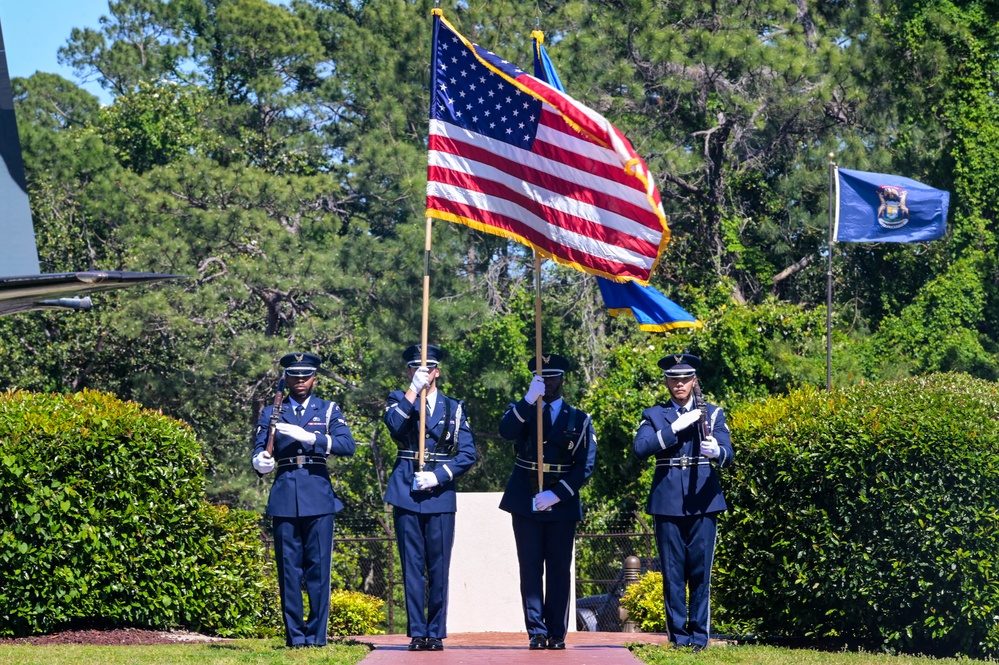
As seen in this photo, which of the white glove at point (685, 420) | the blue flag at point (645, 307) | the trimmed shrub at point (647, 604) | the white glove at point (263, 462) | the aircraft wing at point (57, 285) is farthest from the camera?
the trimmed shrub at point (647, 604)

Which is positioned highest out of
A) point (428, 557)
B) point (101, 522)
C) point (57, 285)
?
point (57, 285)

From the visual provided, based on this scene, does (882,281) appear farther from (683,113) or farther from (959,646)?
(959,646)

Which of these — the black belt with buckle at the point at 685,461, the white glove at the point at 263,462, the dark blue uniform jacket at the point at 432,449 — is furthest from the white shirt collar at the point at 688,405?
the white glove at the point at 263,462

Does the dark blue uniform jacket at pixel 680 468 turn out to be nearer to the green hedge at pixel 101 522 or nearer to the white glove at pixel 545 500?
the white glove at pixel 545 500

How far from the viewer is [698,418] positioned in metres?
8.82

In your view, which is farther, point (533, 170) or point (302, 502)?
point (533, 170)

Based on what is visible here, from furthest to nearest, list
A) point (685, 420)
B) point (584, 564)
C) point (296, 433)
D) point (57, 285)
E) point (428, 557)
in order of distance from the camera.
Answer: point (584, 564)
point (428, 557)
point (296, 433)
point (685, 420)
point (57, 285)

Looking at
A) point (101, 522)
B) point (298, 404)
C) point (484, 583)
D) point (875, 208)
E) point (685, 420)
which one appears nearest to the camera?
point (685, 420)

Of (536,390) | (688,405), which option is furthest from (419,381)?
(688,405)

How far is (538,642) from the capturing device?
29.2 ft

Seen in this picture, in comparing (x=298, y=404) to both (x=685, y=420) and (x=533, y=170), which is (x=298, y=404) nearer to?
(x=533, y=170)

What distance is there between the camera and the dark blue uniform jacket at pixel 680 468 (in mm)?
8906

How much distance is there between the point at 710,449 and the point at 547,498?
1.10 meters

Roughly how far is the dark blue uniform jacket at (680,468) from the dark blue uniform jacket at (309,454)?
2.00 meters
